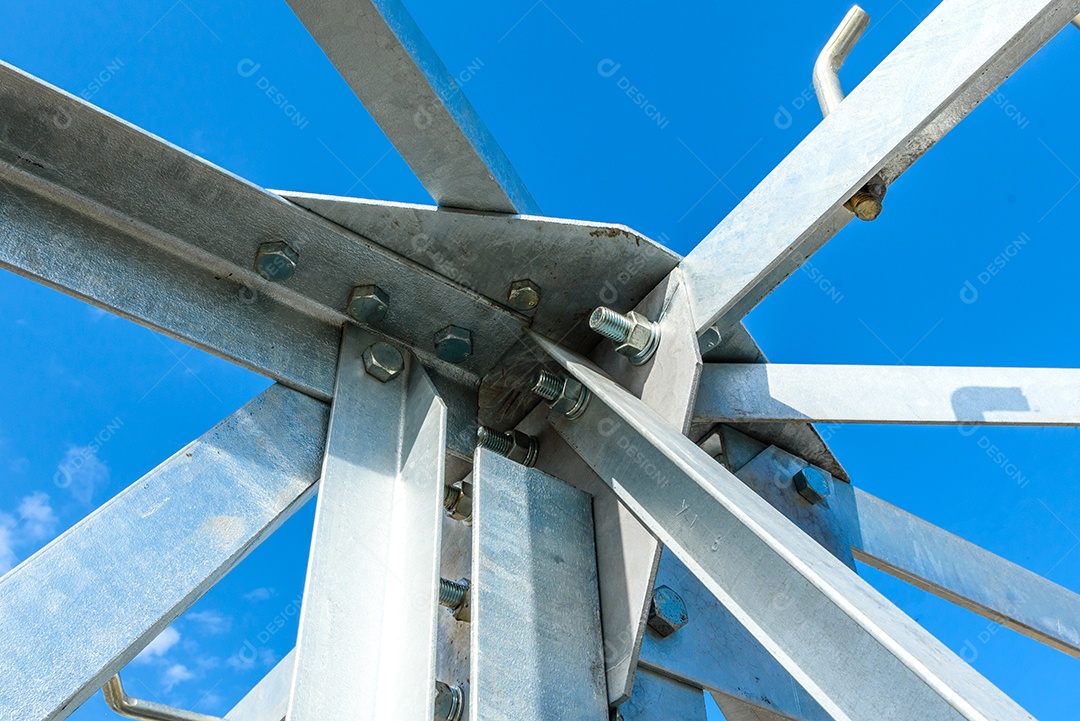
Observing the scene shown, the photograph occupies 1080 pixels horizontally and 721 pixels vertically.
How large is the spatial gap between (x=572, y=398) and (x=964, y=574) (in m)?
1.16

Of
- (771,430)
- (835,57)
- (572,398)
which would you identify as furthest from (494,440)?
(835,57)

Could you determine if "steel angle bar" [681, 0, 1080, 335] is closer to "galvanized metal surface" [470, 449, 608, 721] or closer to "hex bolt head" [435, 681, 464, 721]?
Result: "galvanized metal surface" [470, 449, 608, 721]

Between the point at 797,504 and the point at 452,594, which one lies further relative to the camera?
the point at 797,504

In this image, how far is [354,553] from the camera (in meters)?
1.43

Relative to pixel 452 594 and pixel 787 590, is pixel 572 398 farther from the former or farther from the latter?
pixel 787 590

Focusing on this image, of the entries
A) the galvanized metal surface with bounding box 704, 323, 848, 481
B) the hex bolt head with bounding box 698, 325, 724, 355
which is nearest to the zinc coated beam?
the galvanized metal surface with bounding box 704, 323, 848, 481

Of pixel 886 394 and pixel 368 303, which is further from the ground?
pixel 886 394

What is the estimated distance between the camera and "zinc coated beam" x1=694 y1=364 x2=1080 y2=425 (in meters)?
1.81

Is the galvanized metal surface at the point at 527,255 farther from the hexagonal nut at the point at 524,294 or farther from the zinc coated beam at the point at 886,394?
the zinc coated beam at the point at 886,394

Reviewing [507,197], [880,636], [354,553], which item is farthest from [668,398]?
[880,636]

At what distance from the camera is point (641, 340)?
170cm

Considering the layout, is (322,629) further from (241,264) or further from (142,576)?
(241,264)

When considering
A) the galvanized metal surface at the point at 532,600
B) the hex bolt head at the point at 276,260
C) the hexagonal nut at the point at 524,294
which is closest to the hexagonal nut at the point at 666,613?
the galvanized metal surface at the point at 532,600

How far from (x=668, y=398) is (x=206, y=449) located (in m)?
0.78
